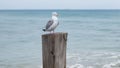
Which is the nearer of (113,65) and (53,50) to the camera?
(53,50)

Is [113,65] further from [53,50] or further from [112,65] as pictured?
[53,50]

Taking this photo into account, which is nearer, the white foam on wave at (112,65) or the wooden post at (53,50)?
the wooden post at (53,50)

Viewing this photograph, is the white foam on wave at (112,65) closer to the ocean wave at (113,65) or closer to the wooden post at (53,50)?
the ocean wave at (113,65)

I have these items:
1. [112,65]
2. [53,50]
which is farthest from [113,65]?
[53,50]

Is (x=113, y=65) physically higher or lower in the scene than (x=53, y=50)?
lower

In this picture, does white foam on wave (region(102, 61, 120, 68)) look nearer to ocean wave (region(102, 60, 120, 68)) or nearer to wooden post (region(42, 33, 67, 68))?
ocean wave (region(102, 60, 120, 68))

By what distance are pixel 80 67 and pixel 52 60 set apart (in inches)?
520

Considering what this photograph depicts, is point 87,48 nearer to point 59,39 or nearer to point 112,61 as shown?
point 112,61

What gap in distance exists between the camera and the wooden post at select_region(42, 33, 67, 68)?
168 inches

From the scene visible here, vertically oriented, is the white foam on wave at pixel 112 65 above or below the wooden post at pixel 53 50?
below

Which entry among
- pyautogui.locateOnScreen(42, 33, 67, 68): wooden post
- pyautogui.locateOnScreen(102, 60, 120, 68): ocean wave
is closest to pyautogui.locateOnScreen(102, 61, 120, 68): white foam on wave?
pyautogui.locateOnScreen(102, 60, 120, 68): ocean wave

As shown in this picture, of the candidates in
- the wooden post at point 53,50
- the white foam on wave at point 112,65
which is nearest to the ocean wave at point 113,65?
the white foam on wave at point 112,65

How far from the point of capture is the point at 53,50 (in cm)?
427

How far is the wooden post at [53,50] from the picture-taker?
168 inches
